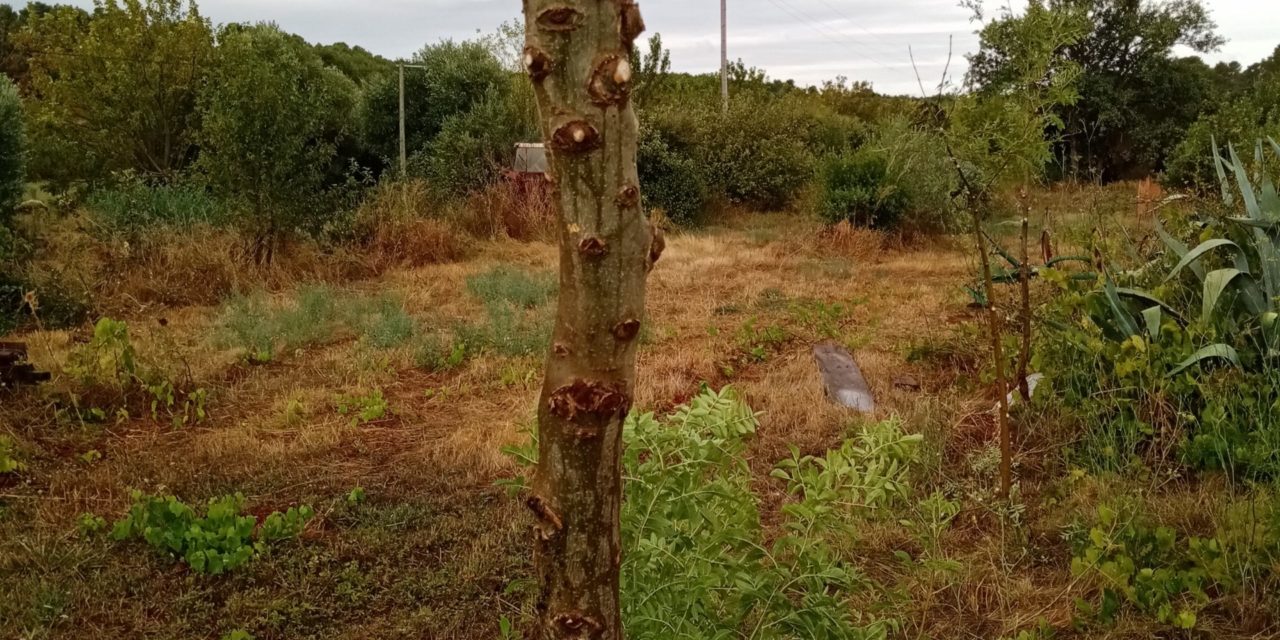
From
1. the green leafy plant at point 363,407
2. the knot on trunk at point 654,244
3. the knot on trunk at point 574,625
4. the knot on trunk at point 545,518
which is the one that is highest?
the knot on trunk at point 654,244

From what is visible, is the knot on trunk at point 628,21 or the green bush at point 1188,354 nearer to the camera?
the knot on trunk at point 628,21

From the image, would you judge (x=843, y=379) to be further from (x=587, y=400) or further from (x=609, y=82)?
(x=609, y=82)

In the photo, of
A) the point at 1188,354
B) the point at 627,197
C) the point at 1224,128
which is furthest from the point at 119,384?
the point at 1224,128

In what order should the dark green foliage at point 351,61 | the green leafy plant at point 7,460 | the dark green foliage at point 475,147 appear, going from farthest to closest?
the dark green foliage at point 351,61 → the dark green foliage at point 475,147 → the green leafy plant at point 7,460

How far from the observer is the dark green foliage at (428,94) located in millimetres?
15625

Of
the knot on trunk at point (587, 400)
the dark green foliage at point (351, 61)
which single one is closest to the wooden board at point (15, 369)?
the knot on trunk at point (587, 400)

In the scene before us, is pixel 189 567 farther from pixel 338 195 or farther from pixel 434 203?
pixel 434 203

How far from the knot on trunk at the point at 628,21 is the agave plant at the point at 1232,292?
2936mm

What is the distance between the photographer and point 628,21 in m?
1.16

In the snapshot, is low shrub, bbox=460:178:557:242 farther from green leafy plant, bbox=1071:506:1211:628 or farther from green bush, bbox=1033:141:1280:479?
green leafy plant, bbox=1071:506:1211:628

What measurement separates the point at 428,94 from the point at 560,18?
52.1 ft

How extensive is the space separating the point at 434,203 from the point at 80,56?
797 cm

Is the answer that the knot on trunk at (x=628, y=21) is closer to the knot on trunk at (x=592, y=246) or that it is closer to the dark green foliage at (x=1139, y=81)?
the knot on trunk at (x=592, y=246)

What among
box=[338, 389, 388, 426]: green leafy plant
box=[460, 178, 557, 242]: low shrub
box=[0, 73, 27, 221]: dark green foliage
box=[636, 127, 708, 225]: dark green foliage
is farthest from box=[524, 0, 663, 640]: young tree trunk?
box=[636, 127, 708, 225]: dark green foliage
